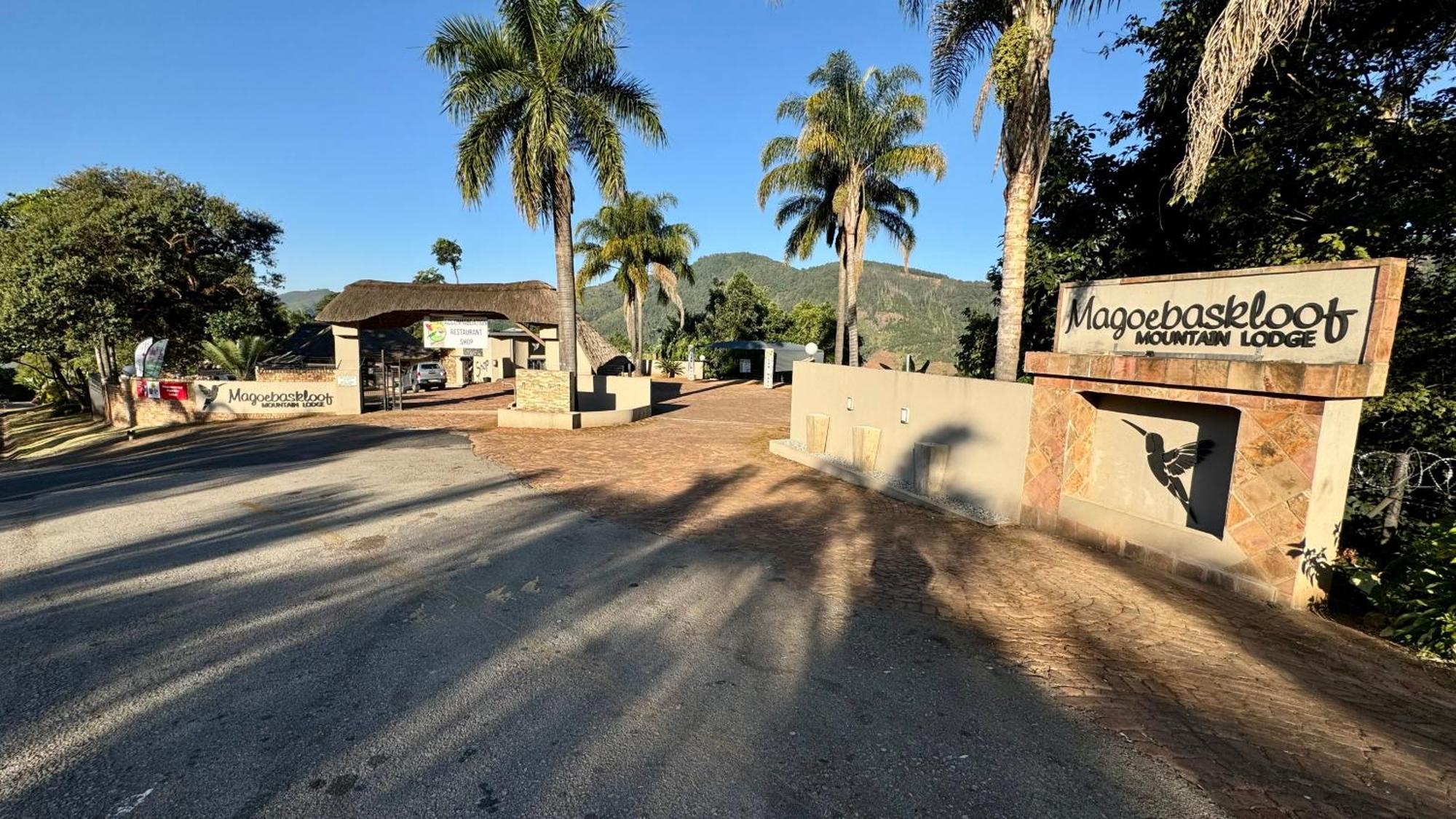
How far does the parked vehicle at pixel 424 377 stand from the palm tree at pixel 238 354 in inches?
244

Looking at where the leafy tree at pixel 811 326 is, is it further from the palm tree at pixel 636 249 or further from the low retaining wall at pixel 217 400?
the low retaining wall at pixel 217 400

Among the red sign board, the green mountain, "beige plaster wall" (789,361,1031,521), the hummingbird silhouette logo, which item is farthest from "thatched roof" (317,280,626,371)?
the green mountain

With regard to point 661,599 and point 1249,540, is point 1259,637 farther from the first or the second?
point 661,599

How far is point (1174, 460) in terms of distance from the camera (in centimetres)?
685

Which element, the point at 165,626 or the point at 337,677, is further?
the point at 165,626

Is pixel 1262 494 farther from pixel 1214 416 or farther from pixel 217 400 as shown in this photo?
pixel 217 400

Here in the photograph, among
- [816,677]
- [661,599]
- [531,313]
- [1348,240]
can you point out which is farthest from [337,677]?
[531,313]

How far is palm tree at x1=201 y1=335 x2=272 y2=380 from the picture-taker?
22.8 metres

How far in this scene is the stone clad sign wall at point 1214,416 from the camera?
5270 millimetres

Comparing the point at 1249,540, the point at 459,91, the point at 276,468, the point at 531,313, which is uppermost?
the point at 459,91

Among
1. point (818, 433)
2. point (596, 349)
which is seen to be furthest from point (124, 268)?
point (818, 433)

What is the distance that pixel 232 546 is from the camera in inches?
251

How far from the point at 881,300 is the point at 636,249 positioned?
81.5 metres

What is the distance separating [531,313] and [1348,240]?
2283 cm
